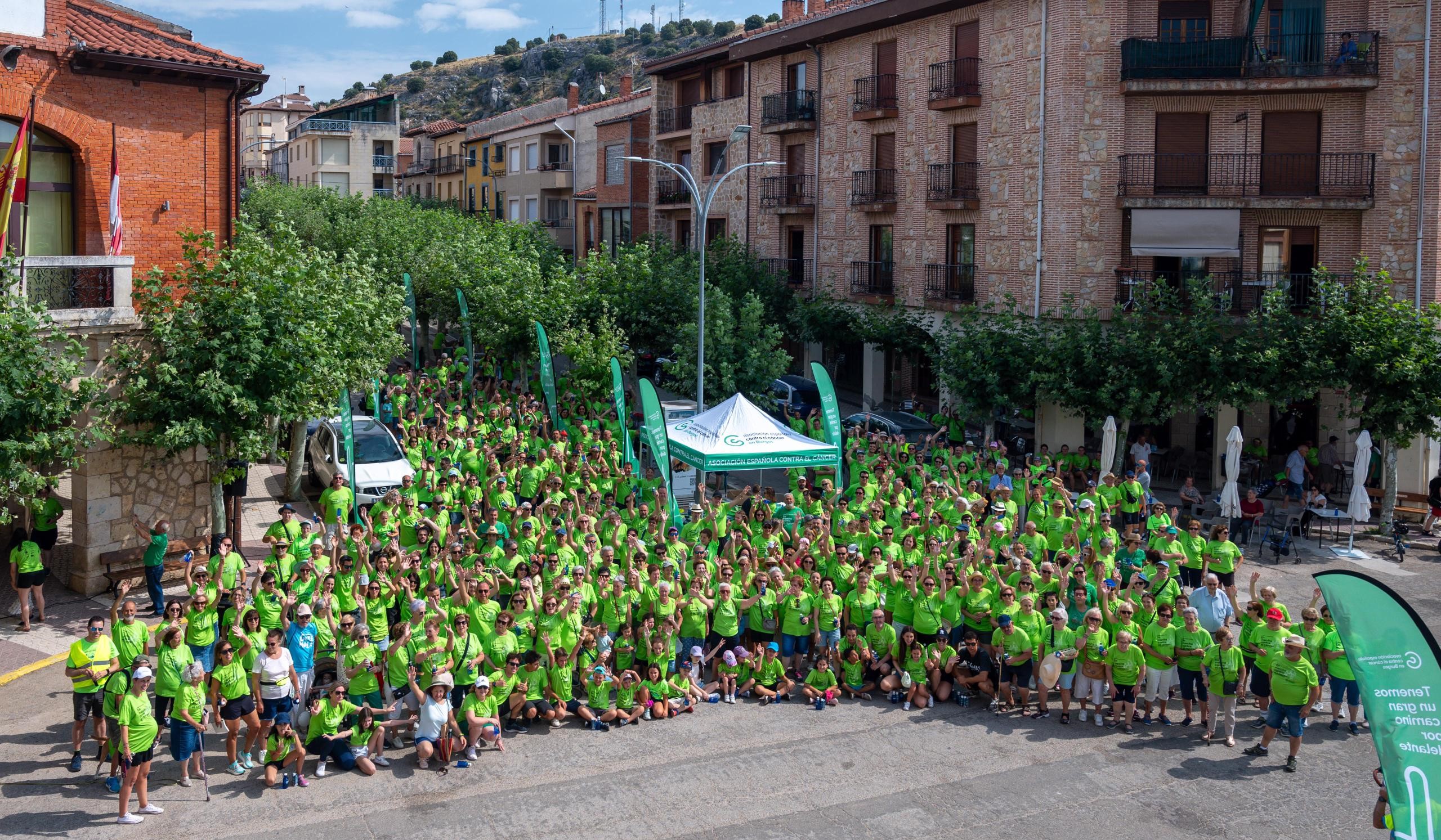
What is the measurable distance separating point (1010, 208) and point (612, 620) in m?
18.2

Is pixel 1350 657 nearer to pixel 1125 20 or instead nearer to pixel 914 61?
pixel 1125 20

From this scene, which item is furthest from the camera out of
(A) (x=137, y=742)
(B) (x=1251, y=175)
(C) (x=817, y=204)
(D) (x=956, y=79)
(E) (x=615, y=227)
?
(E) (x=615, y=227)

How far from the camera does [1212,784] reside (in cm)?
1160

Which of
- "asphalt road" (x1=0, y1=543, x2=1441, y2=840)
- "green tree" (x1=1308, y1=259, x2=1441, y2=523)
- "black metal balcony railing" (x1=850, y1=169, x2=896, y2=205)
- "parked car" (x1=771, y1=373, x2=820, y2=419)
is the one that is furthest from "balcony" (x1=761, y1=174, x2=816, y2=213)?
"asphalt road" (x1=0, y1=543, x2=1441, y2=840)

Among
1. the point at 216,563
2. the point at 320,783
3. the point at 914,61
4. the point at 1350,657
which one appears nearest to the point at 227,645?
the point at 320,783

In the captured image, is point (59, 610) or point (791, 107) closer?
point (59, 610)

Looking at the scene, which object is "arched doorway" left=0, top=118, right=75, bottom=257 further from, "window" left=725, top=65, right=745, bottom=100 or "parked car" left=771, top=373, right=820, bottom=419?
"window" left=725, top=65, right=745, bottom=100

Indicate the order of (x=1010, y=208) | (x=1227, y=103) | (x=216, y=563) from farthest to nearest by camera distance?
(x=1010, y=208), (x=1227, y=103), (x=216, y=563)

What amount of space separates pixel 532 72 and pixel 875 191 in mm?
94094

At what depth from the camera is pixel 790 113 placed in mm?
36812

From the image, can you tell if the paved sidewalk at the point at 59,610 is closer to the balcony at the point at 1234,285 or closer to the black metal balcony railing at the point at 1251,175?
the balcony at the point at 1234,285

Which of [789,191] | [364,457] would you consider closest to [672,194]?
[789,191]

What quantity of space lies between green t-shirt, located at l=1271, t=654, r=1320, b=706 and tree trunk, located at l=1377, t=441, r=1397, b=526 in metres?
11.7

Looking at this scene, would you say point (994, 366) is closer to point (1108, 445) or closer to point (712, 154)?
point (1108, 445)
